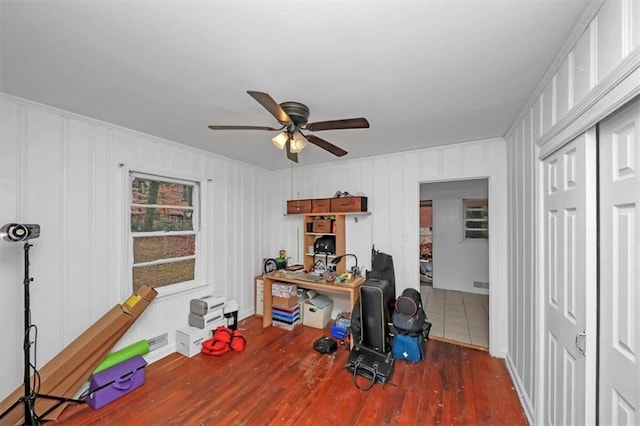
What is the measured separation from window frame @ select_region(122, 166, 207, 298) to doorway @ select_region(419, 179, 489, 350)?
3.86 meters

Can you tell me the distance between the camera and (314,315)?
3.62 meters

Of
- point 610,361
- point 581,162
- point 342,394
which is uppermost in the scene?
point 581,162

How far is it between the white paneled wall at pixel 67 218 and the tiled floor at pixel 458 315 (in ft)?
11.5

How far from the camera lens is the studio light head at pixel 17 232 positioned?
1.64 metres

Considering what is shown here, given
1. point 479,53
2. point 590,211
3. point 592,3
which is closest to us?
point 592,3

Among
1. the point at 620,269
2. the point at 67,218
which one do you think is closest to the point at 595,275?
the point at 620,269

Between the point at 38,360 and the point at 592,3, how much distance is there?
13.7 ft

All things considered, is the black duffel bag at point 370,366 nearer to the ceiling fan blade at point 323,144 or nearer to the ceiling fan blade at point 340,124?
the ceiling fan blade at point 323,144

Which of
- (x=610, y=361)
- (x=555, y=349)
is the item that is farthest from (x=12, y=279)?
(x=555, y=349)

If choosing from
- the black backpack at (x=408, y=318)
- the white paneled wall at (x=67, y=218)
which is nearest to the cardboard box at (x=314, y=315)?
the black backpack at (x=408, y=318)

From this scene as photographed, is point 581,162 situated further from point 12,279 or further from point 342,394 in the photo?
point 12,279

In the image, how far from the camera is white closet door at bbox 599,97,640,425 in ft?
3.20

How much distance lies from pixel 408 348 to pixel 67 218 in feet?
11.6

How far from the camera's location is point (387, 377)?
7.73 ft
